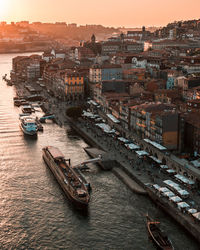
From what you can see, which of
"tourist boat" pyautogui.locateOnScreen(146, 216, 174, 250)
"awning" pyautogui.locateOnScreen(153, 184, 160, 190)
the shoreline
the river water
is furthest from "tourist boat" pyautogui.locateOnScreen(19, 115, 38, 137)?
"tourist boat" pyautogui.locateOnScreen(146, 216, 174, 250)

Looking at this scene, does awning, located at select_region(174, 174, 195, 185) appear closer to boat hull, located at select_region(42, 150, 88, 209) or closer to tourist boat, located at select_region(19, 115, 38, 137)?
boat hull, located at select_region(42, 150, 88, 209)

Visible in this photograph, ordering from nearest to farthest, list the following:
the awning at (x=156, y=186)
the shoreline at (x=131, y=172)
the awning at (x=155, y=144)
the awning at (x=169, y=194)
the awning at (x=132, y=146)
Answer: the shoreline at (x=131, y=172) → the awning at (x=169, y=194) → the awning at (x=156, y=186) → the awning at (x=155, y=144) → the awning at (x=132, y=146)

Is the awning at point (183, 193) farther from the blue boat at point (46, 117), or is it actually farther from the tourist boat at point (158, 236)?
the blue boat at point (46, 117)

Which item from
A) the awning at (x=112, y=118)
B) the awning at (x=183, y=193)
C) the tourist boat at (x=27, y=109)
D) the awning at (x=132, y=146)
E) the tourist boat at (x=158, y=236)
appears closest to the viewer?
the tourist boat at (x=158, y=236)

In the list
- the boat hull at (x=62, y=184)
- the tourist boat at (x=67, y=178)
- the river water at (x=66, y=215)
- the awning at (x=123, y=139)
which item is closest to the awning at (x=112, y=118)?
the awning at (x=123, y=139)

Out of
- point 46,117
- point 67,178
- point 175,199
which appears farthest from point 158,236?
point 46,117

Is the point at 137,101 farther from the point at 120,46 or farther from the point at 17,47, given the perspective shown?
the point at 17,47
